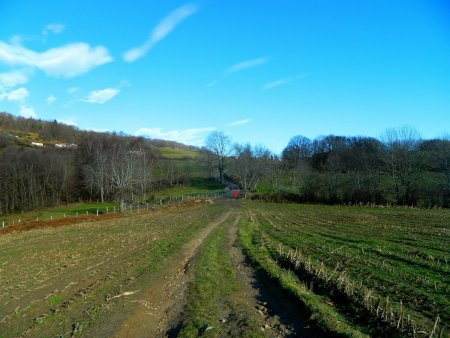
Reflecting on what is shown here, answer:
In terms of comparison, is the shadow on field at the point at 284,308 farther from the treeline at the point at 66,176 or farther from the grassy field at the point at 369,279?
the treeline at the point at 66,176

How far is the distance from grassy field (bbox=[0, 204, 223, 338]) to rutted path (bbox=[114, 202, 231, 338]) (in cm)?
44

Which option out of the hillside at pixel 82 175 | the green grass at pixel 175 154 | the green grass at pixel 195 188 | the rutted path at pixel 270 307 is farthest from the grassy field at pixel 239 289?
the green grass at pixel 175 154

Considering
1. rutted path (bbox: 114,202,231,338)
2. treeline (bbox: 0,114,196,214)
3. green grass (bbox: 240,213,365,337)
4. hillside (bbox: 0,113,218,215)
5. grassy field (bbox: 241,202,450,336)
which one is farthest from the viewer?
treeline (bbox: 0,114,196,214)

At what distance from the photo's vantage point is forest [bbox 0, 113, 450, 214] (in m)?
67.0

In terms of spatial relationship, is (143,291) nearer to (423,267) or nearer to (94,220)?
(423,267)

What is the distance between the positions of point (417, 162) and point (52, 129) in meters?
147

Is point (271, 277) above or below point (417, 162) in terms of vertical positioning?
below

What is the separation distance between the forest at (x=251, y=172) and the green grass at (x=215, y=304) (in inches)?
1946

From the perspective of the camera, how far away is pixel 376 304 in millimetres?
10500

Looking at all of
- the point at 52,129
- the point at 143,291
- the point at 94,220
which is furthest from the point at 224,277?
the point at 52,129

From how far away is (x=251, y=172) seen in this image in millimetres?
98000

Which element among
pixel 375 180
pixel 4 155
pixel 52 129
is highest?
pixel 52 129

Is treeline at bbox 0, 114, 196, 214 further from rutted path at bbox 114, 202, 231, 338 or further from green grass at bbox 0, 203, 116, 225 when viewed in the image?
rutted path at bbox 114, 202, 231, 338

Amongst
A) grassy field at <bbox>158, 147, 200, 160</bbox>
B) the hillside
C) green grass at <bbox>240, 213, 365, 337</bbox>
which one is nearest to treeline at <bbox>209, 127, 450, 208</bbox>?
the hillside
